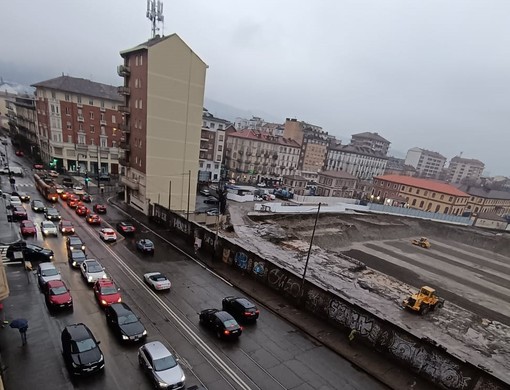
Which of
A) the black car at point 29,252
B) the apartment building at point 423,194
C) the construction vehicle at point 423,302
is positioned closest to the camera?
the black car at point 29,252

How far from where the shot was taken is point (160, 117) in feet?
167

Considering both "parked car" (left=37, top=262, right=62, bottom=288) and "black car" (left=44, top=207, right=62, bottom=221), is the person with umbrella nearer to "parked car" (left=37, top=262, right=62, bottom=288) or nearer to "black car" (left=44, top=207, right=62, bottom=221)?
"parked car" (left=37, top=262, right=62, bottom=288)

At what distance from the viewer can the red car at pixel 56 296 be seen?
20.7 metres

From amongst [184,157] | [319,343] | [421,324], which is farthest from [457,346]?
[184,157]

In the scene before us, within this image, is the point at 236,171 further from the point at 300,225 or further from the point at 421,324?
the point at 421,324

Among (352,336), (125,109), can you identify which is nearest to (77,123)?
(125,109)

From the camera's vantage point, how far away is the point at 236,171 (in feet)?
356

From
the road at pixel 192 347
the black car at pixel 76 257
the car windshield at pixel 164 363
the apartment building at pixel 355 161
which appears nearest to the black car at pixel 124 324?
the road at pixel 192 347

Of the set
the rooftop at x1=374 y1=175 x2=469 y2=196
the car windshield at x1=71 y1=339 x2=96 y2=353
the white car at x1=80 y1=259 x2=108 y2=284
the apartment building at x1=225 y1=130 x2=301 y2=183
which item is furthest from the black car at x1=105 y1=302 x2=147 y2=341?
the rooftop at x1=374 y1=175 x2=469 y2=196

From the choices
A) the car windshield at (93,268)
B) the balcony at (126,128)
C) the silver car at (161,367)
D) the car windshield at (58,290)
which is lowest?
the car windshield at (93,268)

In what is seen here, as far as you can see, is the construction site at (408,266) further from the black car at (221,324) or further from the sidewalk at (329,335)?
the black car at (221,324)

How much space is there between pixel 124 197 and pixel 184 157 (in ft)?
58.2

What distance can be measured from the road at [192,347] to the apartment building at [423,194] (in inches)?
3602

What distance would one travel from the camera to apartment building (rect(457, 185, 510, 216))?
108 metres
